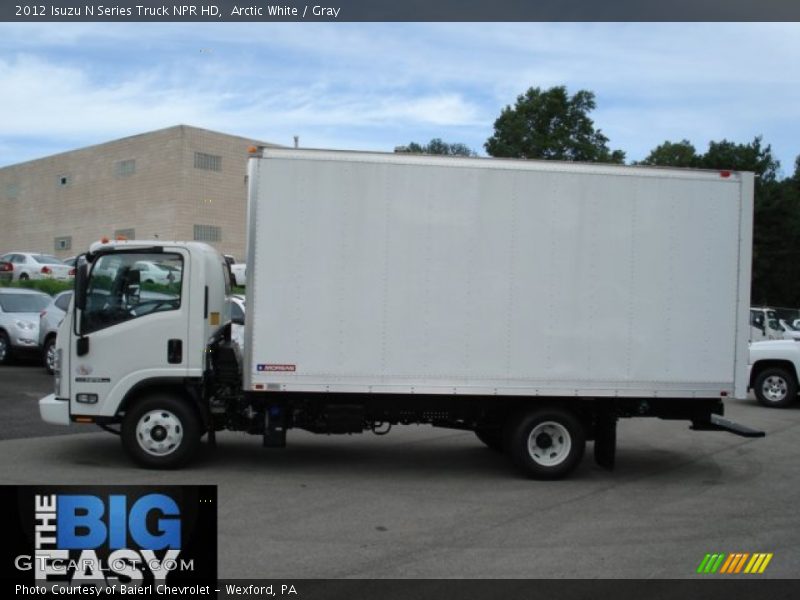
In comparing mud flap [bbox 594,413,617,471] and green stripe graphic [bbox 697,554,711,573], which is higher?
mud flap [bbox 594,413,617,471]

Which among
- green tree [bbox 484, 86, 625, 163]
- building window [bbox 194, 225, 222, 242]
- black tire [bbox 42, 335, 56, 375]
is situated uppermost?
green tree [bbox 484, 86, 625, 163]

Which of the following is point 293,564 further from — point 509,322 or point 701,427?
point 701,427

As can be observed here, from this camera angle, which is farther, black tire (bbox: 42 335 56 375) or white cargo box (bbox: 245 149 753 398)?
black tire (bbox: 42 335 56 375)

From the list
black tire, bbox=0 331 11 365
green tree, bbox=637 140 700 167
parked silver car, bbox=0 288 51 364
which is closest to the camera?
parked silver car, bbox=0 288 51 364

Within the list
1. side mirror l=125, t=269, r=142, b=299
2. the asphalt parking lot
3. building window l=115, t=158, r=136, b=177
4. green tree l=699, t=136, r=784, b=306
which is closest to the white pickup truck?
the asphalt parking lot

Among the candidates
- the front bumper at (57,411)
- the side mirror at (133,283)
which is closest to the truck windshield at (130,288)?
the side mirror at (133,283)

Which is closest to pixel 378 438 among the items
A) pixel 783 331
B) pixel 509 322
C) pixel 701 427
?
pixel 509 322

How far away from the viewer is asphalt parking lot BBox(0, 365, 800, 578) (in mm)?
5723

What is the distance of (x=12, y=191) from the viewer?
57.0 m

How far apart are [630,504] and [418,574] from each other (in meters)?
2.99

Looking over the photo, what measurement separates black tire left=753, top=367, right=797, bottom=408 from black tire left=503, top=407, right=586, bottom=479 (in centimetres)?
834

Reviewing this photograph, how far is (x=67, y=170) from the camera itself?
51969mm

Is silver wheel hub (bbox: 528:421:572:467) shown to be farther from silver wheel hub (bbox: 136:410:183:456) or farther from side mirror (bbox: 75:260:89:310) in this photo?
side mirror (bbox: 75:260:89:310)

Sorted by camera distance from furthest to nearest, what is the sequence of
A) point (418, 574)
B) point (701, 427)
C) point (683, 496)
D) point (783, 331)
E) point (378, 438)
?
point (783, 331), point (378, 438), point (701, 427), point (683, 496), point (418, 574)
